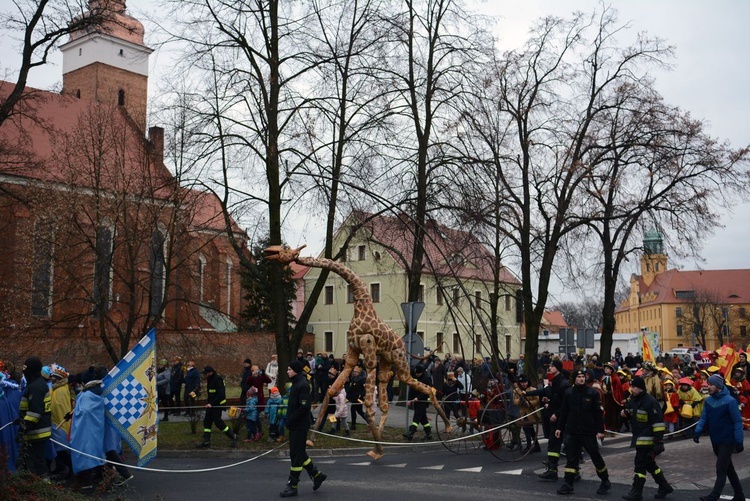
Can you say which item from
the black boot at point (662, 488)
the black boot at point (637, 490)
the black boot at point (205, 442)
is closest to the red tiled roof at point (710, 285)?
the black boot at point (205, 442)

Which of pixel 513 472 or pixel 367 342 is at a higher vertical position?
pixel 367 342

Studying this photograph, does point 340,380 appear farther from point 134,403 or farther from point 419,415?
point 419,415

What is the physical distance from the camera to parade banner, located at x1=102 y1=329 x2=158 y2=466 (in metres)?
12.5

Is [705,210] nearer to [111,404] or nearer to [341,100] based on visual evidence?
[341,100]

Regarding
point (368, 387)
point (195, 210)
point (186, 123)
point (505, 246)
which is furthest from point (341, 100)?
point (505, 246)

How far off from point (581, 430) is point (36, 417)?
8380 millimetres

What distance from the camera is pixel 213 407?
17.8 meters

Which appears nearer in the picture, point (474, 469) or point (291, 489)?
point (291, 489)

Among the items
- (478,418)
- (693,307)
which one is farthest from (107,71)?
(693,307)

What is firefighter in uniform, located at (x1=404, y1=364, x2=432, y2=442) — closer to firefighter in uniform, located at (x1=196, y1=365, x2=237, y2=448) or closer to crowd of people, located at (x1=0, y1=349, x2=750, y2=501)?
crowd of people, located at (x1=0, y1=349, x2=750, y2=501)

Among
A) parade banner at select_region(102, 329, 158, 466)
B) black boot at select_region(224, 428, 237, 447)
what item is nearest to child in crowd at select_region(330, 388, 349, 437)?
black boot at select_region(224, 428, 237, 447)

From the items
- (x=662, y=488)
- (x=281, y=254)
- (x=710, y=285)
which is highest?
(x=710, y=285)

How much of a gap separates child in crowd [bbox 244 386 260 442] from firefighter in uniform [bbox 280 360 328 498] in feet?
21.3

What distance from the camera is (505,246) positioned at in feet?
94.4
